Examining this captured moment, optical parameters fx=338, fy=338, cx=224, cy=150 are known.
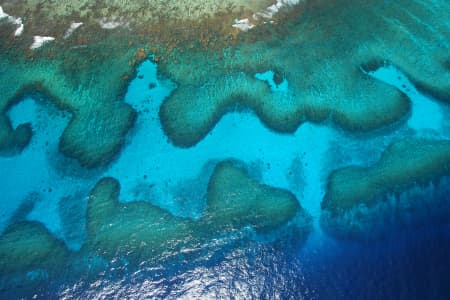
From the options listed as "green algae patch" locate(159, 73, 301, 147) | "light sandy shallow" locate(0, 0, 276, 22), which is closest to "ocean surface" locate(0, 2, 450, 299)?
"green algae patch" locate(159, 73, 301, 147)

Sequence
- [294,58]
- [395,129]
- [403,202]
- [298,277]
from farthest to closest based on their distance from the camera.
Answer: [294,58]
[395,129]
[403,202]
[298,277]

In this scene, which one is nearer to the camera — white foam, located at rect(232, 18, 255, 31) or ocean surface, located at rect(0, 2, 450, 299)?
ocean surface, located at rect(0, 2, 450, 299)

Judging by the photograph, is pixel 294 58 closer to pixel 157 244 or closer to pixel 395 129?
pixel 395 129

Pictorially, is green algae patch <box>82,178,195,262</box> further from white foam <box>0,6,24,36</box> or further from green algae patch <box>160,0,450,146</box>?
white foam <box>0,6,24,36</box>

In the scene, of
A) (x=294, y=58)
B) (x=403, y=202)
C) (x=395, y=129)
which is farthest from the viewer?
(x=294, y=58)

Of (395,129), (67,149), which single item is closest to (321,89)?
(395,129)

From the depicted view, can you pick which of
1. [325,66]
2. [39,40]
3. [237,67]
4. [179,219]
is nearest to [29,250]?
[179,219]

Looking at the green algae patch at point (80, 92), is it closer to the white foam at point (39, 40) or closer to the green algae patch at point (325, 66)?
the white foam at point (39, 40)

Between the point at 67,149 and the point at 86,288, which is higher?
the point at 67,149
